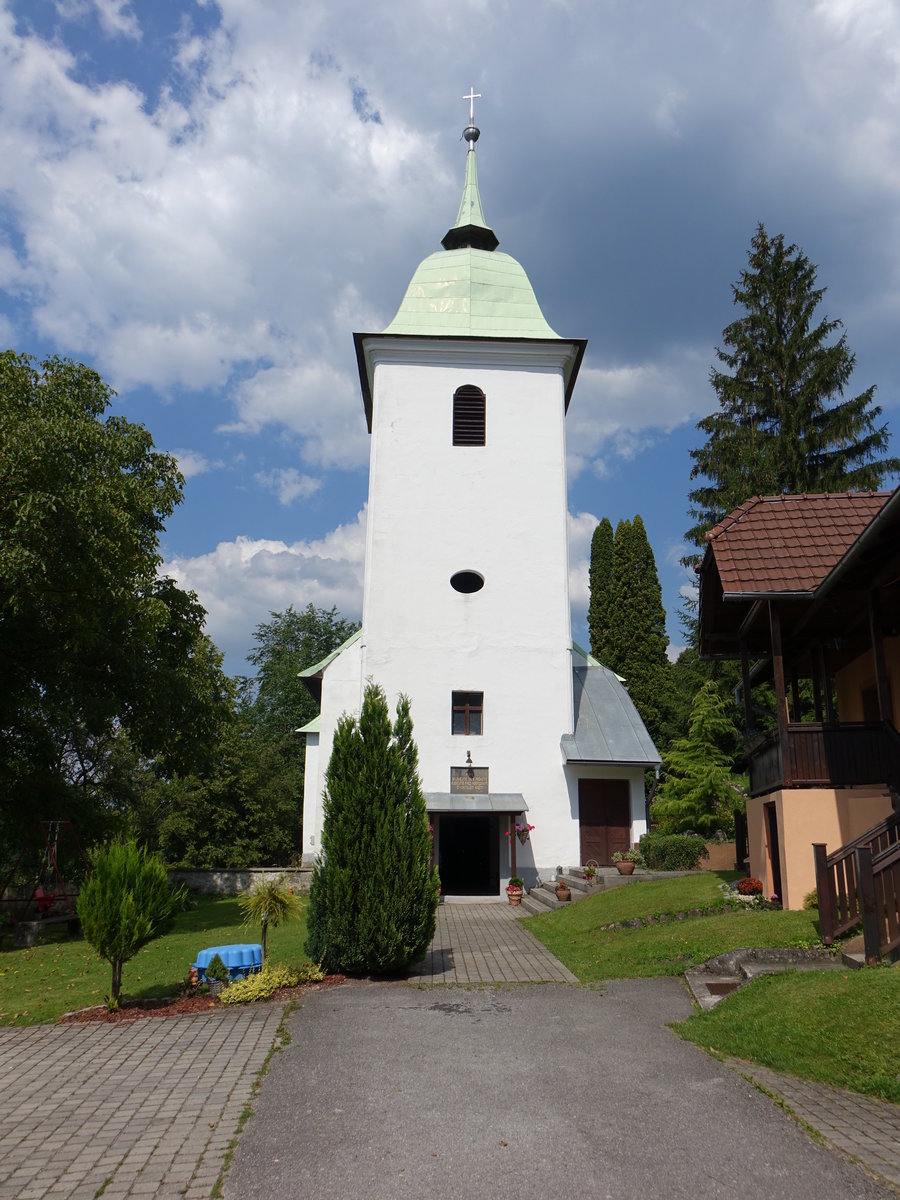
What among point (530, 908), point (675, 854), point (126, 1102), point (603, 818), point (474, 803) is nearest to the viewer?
point (126, 1102)

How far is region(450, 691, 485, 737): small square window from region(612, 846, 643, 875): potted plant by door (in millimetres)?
4902

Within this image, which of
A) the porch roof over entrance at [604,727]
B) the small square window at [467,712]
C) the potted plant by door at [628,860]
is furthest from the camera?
the small square window at [467,712]

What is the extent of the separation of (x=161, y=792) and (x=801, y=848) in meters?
27.0

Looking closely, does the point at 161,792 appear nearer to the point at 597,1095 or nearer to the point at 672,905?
the point at 672,905

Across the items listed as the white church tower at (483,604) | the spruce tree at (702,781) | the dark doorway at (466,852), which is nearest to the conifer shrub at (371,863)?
the white church tower at (483,604)

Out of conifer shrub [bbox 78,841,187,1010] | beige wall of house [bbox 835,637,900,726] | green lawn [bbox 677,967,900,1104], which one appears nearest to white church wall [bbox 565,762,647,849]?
beige wall of house [bbox 835,637,900,726]

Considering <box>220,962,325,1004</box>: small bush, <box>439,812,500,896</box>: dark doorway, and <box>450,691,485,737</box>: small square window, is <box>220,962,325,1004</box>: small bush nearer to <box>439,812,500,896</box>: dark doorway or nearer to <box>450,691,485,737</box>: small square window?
<box>450,691,485,737</box>: small square window

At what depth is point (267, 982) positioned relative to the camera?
991 centimetres

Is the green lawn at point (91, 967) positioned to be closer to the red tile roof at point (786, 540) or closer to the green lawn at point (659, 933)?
the green lawn at point (659, 933)

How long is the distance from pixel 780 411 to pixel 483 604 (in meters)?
11.4

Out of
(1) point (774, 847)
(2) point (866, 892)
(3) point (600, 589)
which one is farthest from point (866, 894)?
(3) point (600, 589)

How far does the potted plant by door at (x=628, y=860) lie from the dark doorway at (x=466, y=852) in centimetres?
407

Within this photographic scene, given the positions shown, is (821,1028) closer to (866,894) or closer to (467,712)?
(866,894)

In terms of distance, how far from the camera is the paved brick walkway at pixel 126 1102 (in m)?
5.04
